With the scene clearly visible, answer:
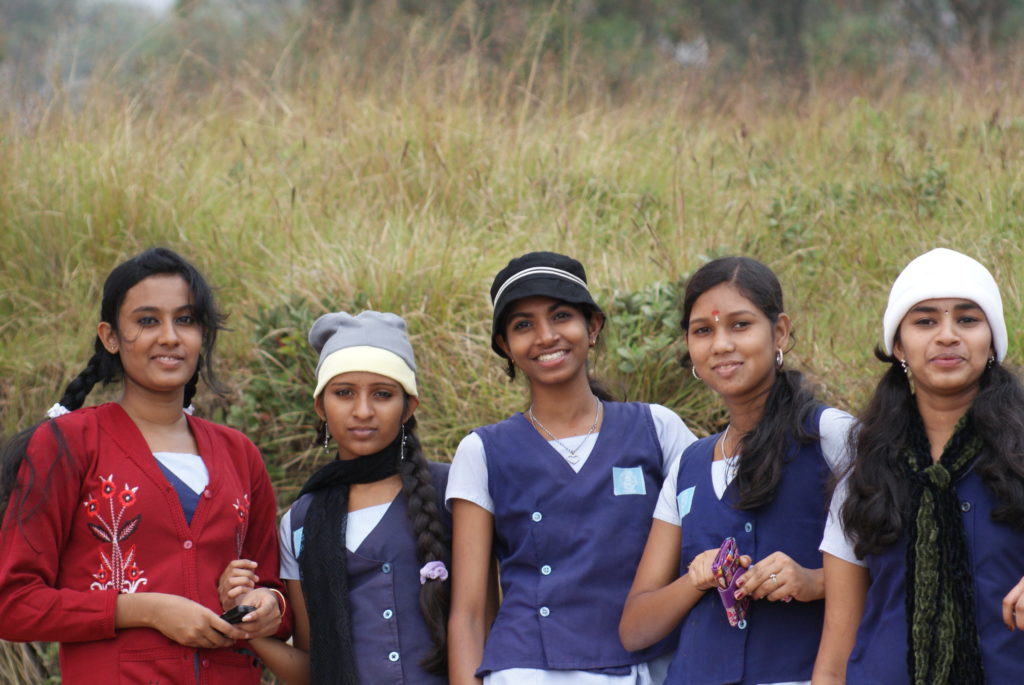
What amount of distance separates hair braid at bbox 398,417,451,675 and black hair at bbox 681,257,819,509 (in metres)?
0.86

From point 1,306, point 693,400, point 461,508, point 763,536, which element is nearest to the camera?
point 763,536

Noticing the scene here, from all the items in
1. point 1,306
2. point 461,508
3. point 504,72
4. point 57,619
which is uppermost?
point 504,72

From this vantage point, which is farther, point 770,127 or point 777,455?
point 770,127

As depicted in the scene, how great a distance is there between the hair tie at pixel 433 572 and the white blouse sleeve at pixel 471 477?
0.19 m

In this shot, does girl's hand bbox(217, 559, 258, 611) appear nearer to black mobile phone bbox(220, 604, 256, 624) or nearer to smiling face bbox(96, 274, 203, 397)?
black mobile phone bbox(220, 604, 256, 624)

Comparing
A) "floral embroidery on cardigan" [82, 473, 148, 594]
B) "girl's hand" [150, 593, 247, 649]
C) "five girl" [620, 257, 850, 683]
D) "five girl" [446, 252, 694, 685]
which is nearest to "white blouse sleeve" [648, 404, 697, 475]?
"five girl" [446, 252, 694, 685]

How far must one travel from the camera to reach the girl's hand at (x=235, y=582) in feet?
10.5

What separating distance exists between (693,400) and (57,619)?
2735 mm

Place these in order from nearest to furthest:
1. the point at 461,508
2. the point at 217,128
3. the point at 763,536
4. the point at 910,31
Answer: the point at 763,536 → the point at 461,508 → the point at 217,128 → the point at 910,31

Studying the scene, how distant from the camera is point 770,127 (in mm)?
7930

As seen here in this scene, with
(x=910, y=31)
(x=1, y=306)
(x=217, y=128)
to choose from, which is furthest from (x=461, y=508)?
(x=910, y=31)

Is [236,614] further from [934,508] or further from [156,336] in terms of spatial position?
[934,508]

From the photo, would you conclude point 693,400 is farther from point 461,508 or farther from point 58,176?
point 58,176

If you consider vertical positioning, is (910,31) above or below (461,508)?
above
